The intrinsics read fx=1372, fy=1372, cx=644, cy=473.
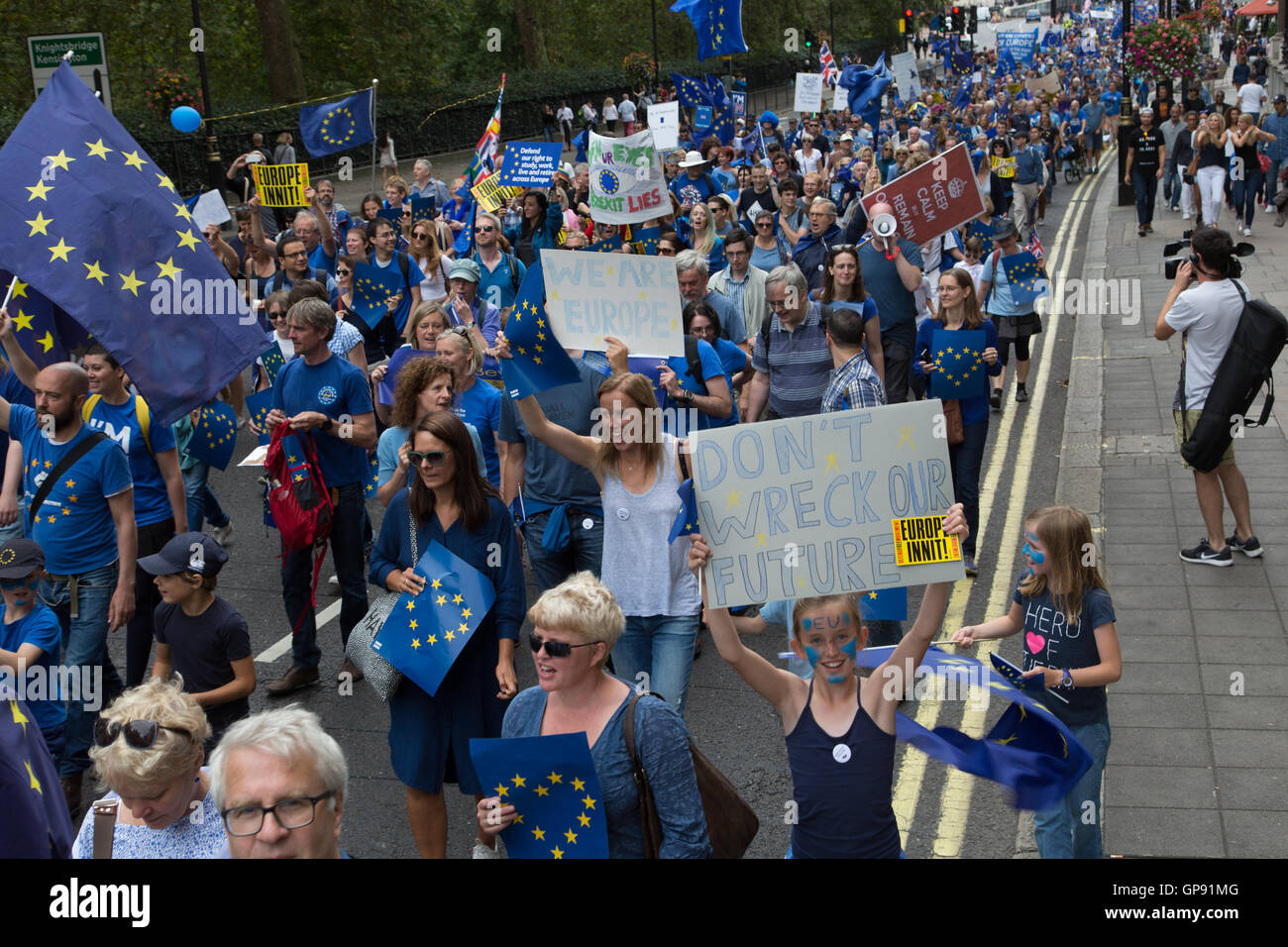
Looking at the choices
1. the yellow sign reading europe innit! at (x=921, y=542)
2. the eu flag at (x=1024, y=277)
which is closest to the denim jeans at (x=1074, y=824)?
the yellow sign reading europe innit! at (x=921, y=542)

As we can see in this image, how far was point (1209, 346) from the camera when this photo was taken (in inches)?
309

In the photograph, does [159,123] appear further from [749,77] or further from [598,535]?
[749,77]

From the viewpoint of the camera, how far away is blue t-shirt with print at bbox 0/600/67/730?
5.45 m

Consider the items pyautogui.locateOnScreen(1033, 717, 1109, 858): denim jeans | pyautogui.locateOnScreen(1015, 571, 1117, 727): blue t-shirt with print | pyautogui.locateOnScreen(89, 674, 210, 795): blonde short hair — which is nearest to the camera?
pyautogui.locateOnScreen(89, 674, 210, 795): blonde short hair

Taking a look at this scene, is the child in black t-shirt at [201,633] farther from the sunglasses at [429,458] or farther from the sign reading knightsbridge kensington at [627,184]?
the sign reading knightsbridge kensington at [627,184]

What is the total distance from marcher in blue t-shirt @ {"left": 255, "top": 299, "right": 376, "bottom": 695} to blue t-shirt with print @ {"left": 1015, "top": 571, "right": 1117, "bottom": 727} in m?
3.53

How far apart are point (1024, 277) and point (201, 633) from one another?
8.80 metres

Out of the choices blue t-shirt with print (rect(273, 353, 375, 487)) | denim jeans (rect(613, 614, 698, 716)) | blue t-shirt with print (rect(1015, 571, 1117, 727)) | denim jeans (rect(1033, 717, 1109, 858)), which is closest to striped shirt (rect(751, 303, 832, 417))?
blue t-shirt with print (rect(273, 353, 375, 487))

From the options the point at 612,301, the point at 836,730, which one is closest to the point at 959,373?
the point at 612,301

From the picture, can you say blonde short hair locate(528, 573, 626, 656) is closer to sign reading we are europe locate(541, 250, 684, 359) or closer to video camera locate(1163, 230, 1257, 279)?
sign reading we are europe locate(541, 250, 684, 359)

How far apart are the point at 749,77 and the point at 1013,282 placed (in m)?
54.4

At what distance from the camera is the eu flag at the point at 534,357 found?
5734mm

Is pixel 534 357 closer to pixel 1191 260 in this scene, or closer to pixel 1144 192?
pixel 1191 260
